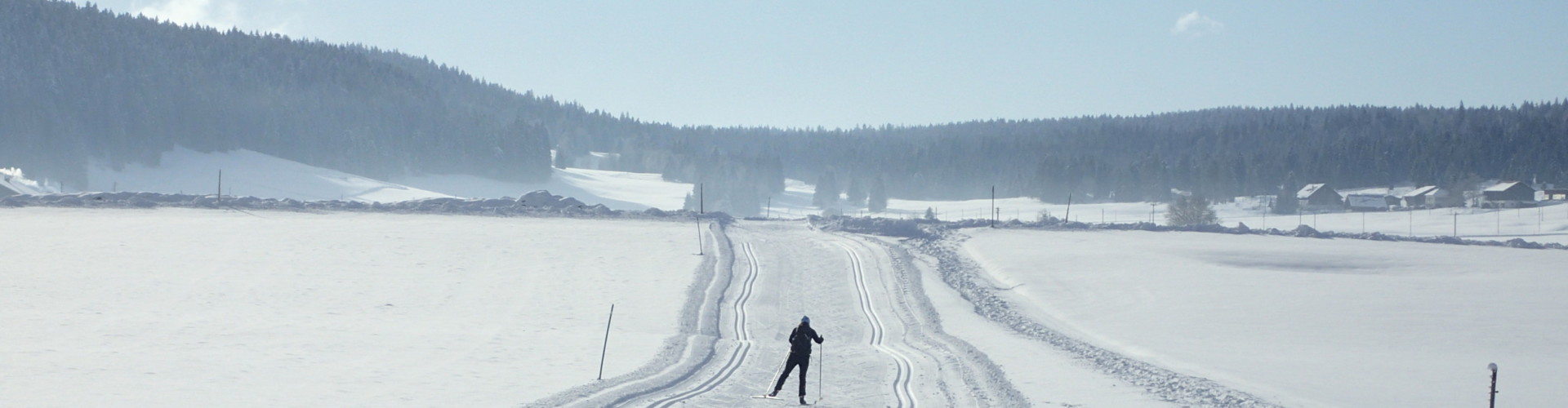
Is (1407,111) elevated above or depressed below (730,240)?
above

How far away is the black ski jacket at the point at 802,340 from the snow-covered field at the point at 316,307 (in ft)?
11.1

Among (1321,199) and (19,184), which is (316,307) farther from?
(1321,199)

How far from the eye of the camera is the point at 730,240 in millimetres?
41469

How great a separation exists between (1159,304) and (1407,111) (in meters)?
148

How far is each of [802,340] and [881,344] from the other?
662cm

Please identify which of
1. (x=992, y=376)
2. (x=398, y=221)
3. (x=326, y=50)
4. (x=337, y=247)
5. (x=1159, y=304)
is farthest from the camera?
(x=326, y=50)

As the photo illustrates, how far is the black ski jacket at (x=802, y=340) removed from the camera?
14922 millimetres

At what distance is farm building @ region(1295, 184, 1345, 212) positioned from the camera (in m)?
94.5

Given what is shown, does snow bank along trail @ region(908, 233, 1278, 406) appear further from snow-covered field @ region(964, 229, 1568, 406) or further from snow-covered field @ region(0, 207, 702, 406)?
snow-covered field @ region(0, 207, 702, 406)

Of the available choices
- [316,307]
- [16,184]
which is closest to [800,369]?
[316,307]

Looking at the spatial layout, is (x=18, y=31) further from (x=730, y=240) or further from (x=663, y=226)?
(x=730, y=240)

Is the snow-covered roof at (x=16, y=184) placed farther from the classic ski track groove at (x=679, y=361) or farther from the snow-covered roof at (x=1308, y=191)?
the snow-covered roof at (x=1308, y=191)

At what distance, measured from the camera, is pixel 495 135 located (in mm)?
117562

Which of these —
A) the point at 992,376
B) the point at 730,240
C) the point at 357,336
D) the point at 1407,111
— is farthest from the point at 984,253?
the point at 1407,111
